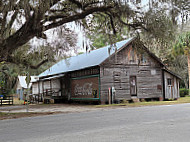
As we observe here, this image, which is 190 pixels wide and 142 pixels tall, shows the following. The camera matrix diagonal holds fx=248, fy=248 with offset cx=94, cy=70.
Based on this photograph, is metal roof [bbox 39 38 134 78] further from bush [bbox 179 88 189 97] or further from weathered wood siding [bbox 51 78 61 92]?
bush [bbox 179 88 189 97]

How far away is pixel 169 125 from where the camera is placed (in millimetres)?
7508

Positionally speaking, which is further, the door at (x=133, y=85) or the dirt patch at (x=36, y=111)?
the door at (x=133, y=85)

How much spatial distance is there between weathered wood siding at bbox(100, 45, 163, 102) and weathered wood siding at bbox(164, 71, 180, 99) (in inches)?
25.7

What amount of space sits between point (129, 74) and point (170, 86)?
4906 mm

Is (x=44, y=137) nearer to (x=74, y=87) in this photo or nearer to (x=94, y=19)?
(x=94, y=19)

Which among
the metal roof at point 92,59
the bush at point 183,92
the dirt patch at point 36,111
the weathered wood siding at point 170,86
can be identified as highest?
the metal roof at point 92,59

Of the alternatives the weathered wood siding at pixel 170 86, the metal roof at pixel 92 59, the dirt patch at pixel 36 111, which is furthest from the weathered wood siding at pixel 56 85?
the weathered wood siding at pixel 170 86

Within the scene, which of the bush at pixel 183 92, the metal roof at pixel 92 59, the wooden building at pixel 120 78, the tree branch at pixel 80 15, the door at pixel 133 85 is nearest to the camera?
the tree branch at pixel 80 15

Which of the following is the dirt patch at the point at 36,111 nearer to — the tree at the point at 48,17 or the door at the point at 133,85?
the tree at the point at 48,17

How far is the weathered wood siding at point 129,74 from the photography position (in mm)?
21078

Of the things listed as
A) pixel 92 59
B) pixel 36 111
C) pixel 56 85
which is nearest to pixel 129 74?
pixel 92 59

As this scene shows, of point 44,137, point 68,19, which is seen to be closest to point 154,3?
point 68,19

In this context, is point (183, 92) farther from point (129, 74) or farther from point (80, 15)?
point (80, 15)

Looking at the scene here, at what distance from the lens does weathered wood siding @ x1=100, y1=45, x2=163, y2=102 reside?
21078mm
